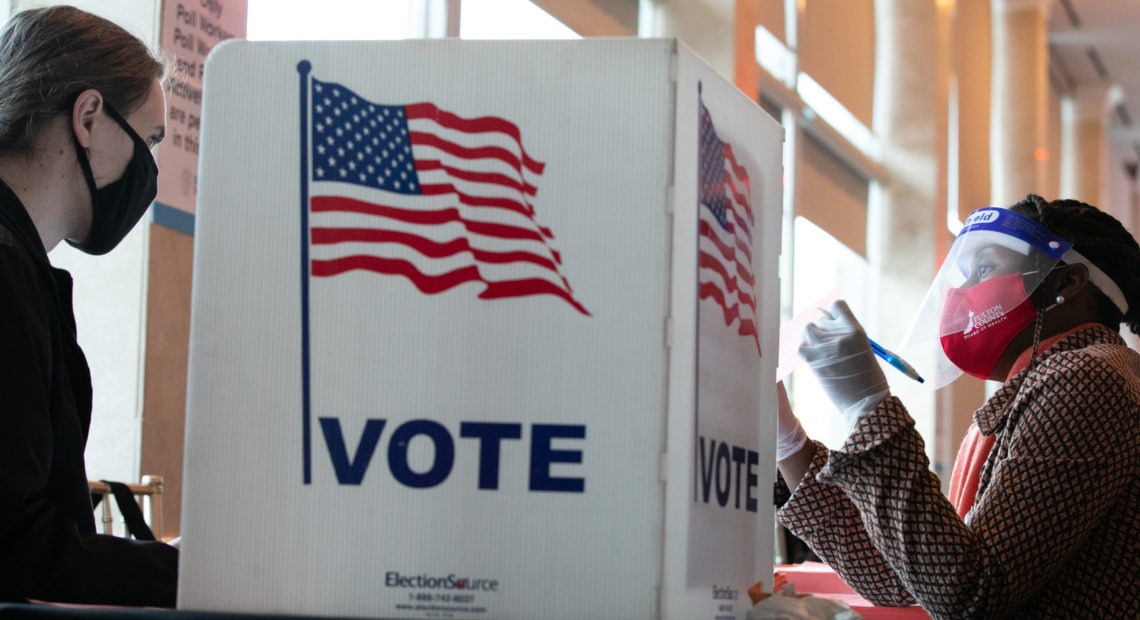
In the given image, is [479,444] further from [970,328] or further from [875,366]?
[970,328]

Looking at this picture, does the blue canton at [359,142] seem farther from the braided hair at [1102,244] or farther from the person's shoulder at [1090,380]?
the braided hair at [1102,244]

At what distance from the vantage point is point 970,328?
1.92 meters

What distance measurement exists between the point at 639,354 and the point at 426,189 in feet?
0.68

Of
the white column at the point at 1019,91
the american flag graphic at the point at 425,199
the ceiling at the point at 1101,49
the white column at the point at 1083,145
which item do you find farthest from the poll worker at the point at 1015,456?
the white column at the point at 1083,145

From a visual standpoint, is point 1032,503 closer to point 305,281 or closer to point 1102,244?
point 1102,244

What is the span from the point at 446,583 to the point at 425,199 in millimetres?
285

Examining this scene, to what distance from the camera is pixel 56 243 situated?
1504 millimetres

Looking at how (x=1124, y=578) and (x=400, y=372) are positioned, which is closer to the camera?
(x=400, y=372)

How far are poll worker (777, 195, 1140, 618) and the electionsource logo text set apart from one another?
2.06 ft

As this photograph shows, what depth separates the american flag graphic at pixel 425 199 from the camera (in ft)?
3.15

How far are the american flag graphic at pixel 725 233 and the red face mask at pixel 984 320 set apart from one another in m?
0.84


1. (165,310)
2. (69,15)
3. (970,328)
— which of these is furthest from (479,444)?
(165,310)

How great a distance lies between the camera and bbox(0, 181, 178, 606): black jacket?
108 cm

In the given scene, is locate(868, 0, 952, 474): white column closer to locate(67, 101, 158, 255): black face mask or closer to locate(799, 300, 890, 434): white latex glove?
locate(799, 300, 890, 434): white latex glove
